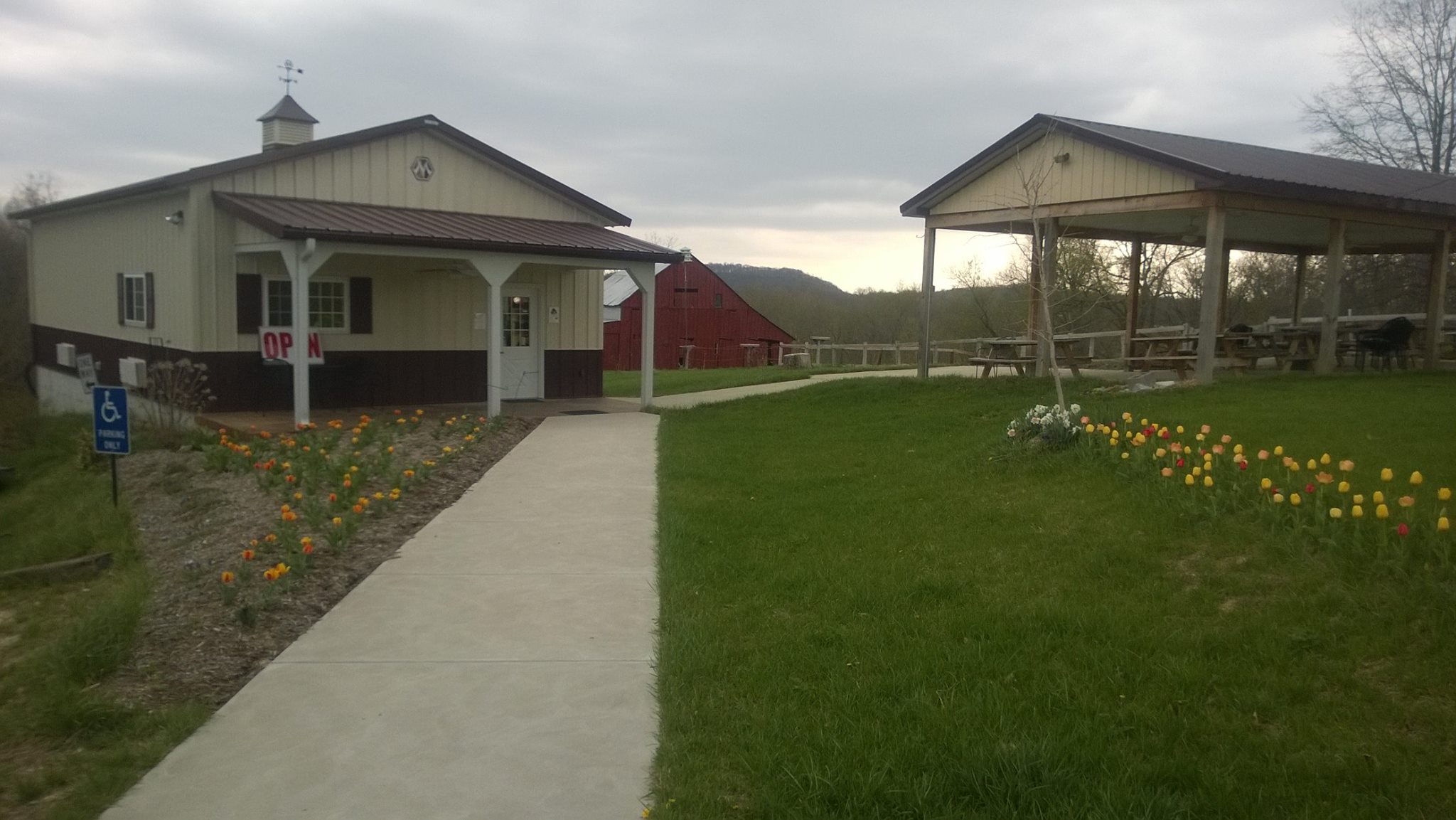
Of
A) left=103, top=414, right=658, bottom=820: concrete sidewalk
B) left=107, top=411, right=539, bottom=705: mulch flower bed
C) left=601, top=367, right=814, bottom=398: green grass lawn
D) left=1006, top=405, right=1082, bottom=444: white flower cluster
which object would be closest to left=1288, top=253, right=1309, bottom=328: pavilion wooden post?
left=601, top=367, right=814, bottom=398: green grass lawn

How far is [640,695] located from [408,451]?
276 inches

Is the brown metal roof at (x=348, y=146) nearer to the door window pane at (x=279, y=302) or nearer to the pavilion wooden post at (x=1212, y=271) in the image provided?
the door window pane at (x=279, y=302)

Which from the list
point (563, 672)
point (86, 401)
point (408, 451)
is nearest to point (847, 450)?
point (408, 451)

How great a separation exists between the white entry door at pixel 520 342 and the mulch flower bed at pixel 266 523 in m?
3.09

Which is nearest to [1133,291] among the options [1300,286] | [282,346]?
[1300,286]

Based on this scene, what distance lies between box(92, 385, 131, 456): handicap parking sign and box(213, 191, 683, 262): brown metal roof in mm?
3853

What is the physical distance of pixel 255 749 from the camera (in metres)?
4.46

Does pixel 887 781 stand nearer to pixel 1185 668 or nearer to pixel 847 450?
pixel 1185 668

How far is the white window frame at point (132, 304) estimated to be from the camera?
53.7 feet

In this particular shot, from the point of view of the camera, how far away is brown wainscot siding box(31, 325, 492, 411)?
14742 millimetres

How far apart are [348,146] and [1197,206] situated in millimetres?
11428

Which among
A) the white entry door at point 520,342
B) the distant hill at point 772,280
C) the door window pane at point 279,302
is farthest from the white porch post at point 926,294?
the distant hill at point 772,280

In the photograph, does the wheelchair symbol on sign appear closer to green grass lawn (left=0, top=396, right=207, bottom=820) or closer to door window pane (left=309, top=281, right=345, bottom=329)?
green grass lawn (left=0, top=396, right=207, bottom=820)

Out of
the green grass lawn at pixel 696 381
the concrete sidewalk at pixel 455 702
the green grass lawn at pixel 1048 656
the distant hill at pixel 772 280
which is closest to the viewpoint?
the green grass lawn at pixel 1048 656
